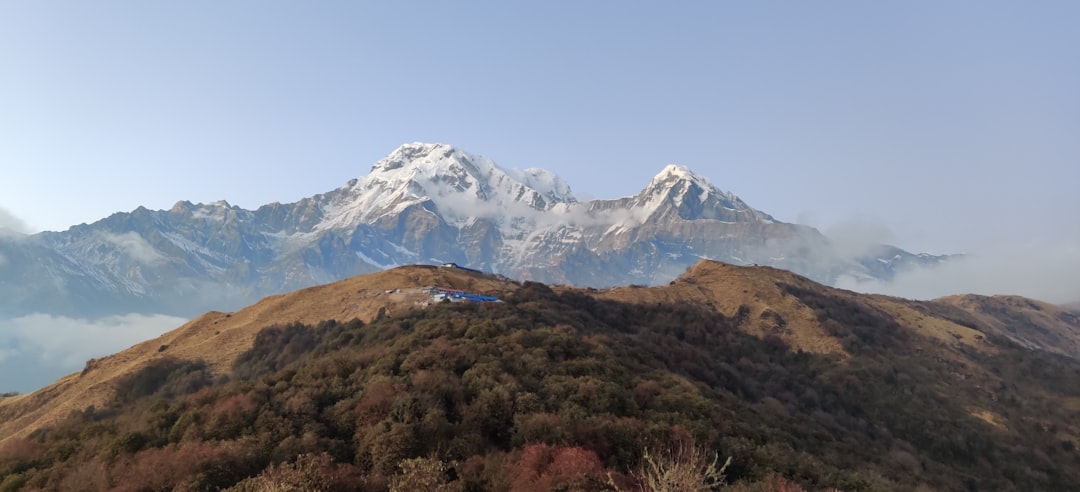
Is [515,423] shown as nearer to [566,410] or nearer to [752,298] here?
[566,410]

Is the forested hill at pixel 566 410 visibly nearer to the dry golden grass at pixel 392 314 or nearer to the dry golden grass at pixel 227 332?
the dry golden grass at pixel 392 314

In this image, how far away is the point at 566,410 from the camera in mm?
37094

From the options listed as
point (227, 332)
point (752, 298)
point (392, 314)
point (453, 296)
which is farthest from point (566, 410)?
point (752, 298)

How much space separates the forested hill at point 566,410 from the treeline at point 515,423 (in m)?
0.18

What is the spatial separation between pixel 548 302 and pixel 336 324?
104 ft

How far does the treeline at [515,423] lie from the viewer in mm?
27984

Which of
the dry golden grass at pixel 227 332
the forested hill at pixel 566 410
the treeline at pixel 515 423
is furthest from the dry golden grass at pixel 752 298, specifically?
the dry golden grass at pixel 227 332

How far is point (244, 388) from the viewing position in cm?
4219

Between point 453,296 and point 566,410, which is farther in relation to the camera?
point 453,296

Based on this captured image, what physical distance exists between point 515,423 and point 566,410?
11.0 feet

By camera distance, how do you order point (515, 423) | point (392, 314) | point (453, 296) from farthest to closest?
A: 1. point (453, 296)
2. point (392, 314)
3. point (515, 423)

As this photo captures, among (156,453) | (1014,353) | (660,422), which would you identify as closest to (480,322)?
(660,422)

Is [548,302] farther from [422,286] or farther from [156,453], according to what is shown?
[156,453]

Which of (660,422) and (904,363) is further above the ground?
(660,422)
